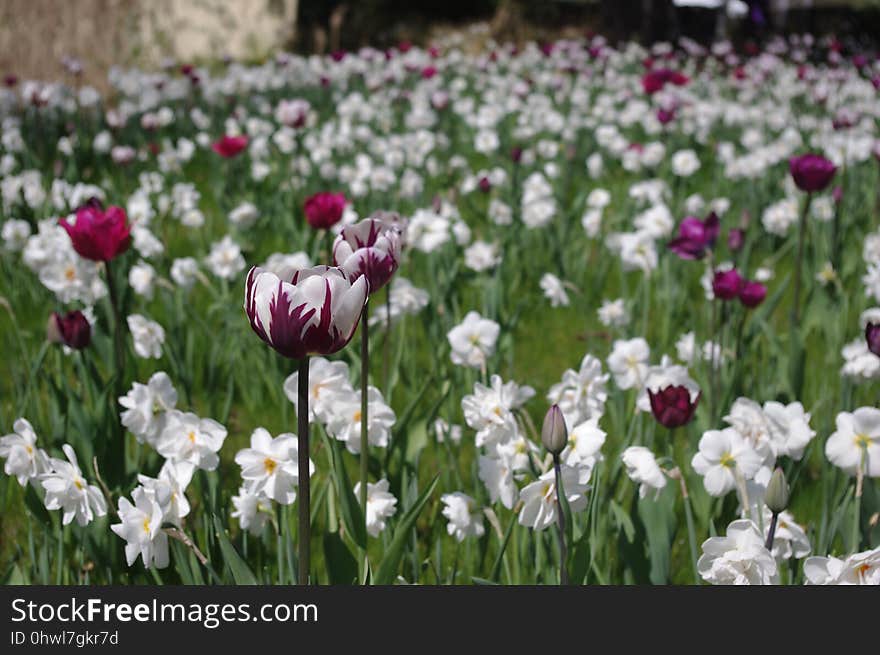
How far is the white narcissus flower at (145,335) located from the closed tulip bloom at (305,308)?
145 centimetres

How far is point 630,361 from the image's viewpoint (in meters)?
2.06

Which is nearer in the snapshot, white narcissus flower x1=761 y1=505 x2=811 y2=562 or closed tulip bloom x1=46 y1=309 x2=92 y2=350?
white narcissus flower x1=761 y1=505 x2=811 y2=562

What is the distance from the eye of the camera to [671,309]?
3.08 meters

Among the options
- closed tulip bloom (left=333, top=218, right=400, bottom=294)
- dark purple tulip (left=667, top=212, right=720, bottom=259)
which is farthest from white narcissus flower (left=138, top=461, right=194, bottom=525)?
dark purple tulip (left=667, top=212, right=720, bottom=259)

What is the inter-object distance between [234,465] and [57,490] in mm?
918

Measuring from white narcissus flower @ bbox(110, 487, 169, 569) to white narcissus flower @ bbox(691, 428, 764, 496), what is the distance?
84cm

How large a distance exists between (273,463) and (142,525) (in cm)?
22

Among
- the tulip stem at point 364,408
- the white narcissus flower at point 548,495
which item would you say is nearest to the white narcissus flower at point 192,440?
the tulip stem at point 364,408

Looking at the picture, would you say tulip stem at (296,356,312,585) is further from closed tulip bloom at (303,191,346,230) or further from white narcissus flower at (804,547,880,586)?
closed tulip bloom at (303,191,346,230)

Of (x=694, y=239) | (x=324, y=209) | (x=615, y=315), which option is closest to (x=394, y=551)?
(x=324, y=209)

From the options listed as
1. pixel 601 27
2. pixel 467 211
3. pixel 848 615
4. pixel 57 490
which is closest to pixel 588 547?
pixel 848 615

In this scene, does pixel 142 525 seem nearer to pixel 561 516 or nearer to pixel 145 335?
pixel 561 516

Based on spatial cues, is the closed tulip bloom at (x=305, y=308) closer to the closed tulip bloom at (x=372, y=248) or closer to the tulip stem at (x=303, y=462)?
the tulip stem at (x=303, y=462)

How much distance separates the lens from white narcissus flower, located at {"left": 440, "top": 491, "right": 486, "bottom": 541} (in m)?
1.65
